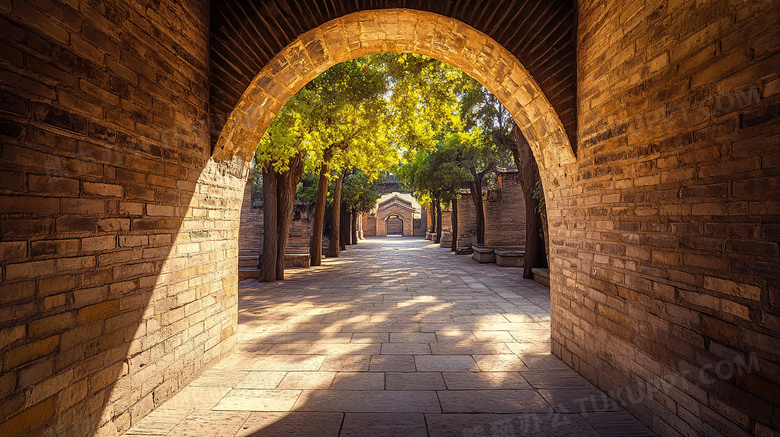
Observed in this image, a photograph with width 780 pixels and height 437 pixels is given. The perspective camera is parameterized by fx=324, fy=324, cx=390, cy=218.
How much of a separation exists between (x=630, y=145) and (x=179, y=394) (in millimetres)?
4307

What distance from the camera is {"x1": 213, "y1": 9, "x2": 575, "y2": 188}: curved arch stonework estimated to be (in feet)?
11.3

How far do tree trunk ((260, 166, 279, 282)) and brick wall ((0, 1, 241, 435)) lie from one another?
17.4 feet

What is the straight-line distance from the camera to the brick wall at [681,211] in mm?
1645

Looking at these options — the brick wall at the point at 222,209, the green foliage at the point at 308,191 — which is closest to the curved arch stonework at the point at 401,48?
the brick wall at the point at 222,209

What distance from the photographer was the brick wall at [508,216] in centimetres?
1392

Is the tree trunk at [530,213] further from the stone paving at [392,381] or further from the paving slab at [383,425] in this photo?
A: the paving slab at [383,425]

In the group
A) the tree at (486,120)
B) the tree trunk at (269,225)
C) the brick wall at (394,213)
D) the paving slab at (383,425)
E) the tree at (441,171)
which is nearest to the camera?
the paving slab at (383,425)

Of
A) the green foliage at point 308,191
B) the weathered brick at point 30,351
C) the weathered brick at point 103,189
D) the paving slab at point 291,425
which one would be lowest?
the paving slab at point 291,425

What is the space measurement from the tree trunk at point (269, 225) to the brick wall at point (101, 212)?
5.32 meters

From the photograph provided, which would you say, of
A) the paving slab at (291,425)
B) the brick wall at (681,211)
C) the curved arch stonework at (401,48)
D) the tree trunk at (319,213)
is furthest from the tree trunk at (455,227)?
the paving slab at (291,425)

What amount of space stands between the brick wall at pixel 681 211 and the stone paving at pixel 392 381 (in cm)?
55

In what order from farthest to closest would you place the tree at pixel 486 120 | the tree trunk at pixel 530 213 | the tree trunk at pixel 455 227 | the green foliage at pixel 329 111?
the tree trunk at pixel 455 227, the tree at pixel 486 120, the tree trunk at pixel 530 213, the green foliage at pixel 329 111

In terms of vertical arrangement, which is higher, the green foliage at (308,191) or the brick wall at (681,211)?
the green foliage at (308,191)

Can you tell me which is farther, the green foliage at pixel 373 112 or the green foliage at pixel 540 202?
the green foliage at pixel 540 202
